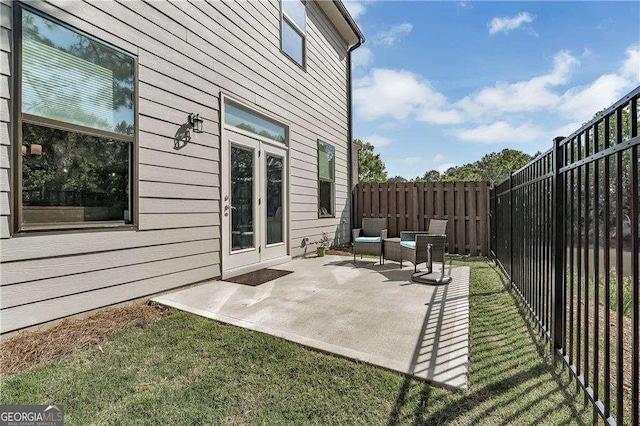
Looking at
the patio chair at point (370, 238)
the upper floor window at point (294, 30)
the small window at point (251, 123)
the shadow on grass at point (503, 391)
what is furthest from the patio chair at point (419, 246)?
the upper floor window at point (294, 30)

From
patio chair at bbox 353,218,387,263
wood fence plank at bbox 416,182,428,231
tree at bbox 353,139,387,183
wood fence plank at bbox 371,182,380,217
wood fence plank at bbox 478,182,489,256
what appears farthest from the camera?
tree at bbox 353,139,387,183

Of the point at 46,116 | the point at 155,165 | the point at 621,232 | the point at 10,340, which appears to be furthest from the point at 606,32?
the point at 10,340

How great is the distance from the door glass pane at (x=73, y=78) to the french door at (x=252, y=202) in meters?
1.52

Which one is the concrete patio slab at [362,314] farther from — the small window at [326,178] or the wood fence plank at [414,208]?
the wood fence plank at [414,208]

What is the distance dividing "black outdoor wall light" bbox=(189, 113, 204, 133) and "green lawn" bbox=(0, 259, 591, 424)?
261 cm

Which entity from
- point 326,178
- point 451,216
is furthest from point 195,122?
point 451,216

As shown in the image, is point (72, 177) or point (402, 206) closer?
point (72, 177)

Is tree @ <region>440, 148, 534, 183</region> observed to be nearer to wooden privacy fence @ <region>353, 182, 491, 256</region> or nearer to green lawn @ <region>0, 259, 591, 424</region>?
wooden privacy fence @ <region>353, 182, 491, 256</region>

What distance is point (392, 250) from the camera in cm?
544

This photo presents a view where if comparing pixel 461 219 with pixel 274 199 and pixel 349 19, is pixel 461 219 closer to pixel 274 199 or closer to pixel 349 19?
pixel 274 199

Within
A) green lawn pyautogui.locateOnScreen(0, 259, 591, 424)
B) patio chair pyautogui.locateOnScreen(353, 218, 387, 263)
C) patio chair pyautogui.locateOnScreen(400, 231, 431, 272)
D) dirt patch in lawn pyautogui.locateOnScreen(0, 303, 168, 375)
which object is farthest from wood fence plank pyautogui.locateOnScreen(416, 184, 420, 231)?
dirt patch in lawn pyautogui.locateOnScreen(0, 303, 168, 375)

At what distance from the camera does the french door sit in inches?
179

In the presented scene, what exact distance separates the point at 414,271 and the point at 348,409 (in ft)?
11.3

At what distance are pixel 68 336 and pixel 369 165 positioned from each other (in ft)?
83.0
